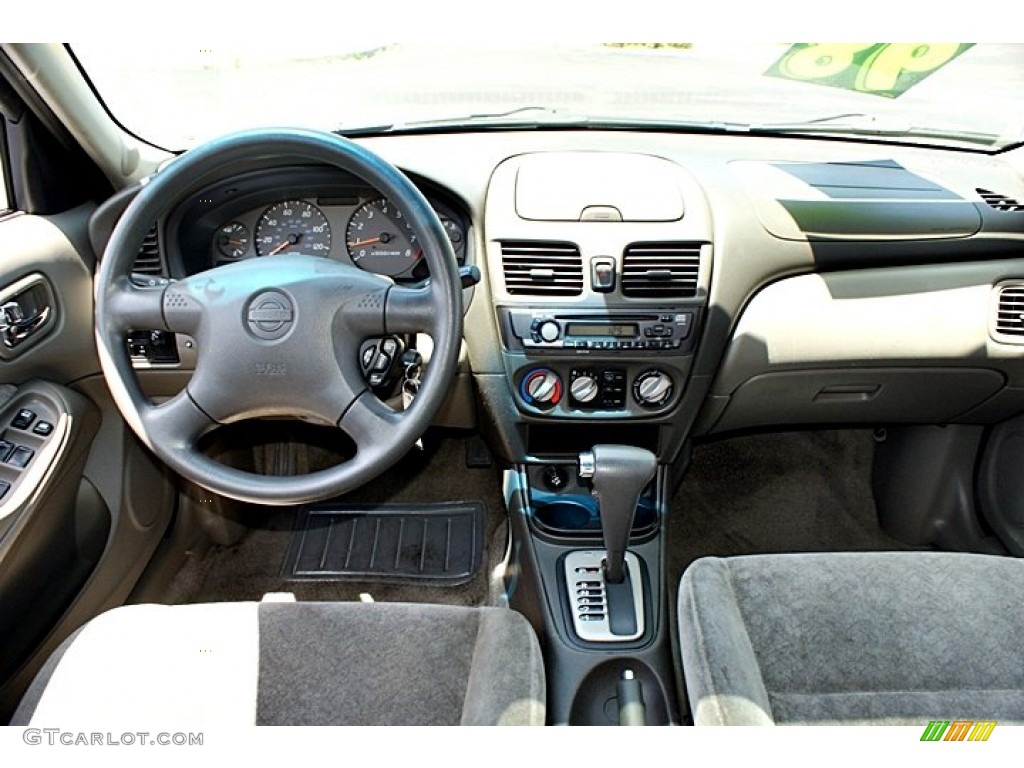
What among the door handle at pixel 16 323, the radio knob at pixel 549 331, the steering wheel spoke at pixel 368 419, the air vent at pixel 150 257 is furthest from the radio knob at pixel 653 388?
the door handle at pixel 16 323

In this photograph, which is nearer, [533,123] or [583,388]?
[583,388]

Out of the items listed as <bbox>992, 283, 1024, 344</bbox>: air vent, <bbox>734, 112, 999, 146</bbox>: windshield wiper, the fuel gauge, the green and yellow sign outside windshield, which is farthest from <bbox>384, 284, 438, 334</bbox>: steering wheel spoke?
<bbox>992, 283, 1024, 344</bbox>: air vent

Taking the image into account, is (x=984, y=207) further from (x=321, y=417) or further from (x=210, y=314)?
(x=210, y=314)

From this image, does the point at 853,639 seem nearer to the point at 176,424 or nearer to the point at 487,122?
the point at 176,424

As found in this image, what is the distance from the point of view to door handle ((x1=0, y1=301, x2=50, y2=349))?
155 cm

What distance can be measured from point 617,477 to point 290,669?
71 centimetres

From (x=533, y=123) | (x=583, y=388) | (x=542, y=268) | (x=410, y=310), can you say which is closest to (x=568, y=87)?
(x=533, y=123)

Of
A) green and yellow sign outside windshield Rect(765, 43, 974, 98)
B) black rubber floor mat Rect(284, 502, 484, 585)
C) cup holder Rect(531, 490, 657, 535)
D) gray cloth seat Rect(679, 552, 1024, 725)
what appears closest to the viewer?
gray cloth seat Rect(679, 552, 1024, 725)

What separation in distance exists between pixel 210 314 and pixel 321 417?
26cm

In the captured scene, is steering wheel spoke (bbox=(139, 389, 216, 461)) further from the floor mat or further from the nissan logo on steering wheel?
the floor mat

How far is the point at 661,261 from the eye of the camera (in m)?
1.74

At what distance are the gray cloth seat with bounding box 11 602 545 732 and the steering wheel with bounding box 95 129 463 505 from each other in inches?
11.0

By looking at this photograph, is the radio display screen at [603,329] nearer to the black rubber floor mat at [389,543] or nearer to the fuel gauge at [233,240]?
the fuel gauge at [233,240]

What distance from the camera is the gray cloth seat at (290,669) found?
128 centimetres
